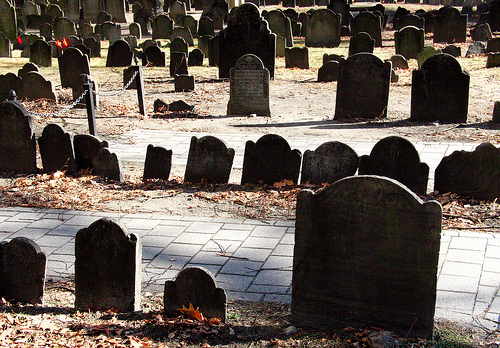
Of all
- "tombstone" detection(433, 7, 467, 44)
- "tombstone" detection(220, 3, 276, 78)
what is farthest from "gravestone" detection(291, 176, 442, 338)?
"tombstone" detection(433, 7, 467, 44)

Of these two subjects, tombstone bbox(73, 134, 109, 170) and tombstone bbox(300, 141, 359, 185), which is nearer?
tombstone bbox(300, 141, 359, 185)

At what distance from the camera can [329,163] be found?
23.0 ft

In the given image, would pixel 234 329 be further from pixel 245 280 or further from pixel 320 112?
pixel 320 112

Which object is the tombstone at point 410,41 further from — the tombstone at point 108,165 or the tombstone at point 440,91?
the tombstone at point 108,165

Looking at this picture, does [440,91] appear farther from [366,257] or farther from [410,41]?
[410,41]

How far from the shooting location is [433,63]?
10.6 metres

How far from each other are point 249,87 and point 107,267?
27.2 ft

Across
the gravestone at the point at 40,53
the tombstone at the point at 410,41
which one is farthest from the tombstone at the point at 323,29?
the gravestone at the point at 40,53

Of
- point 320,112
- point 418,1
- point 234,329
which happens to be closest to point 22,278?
point 234,329

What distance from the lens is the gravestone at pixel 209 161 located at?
24.1 feet

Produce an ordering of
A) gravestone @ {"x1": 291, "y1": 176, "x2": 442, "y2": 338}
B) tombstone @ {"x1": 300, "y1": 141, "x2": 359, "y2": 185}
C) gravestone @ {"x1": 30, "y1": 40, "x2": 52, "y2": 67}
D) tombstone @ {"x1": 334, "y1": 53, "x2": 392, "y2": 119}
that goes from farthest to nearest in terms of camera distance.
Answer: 1. gravestone @ {"x1": 30, "y1": 40, "x2": 52, "y2": 67}
2. tombstone @ {"x1": 334, "y1": 53, "x2": 392, "y2": 119}
3. tombstone @ {"x1": 300, "y1": 141, "x2": 359, "y2": 185}
4. gravestone @ {"x1": 291, "y1": 176, "x2": 442, "y2": 338}

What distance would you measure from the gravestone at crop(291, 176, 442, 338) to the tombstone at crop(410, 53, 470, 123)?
25.4ft

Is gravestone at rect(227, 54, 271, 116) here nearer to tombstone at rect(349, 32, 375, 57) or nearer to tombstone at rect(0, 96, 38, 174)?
tombstone at rect(0, 96, 38, 174)

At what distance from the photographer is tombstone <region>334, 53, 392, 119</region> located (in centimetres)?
1109
